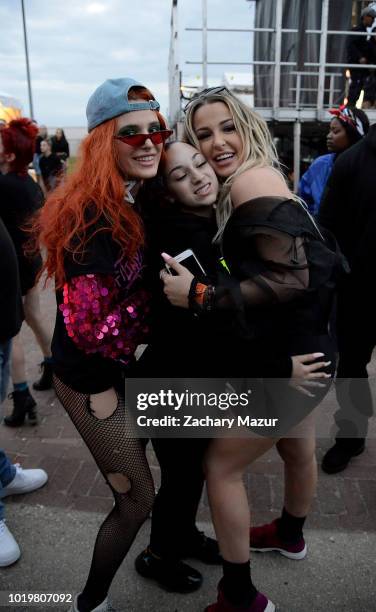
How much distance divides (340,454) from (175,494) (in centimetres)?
124

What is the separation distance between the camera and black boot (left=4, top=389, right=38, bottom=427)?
3.26 meters

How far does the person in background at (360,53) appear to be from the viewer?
6.88 m

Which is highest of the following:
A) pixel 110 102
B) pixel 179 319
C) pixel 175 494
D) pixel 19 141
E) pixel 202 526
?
pixel 110 102

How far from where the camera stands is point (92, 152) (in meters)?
1.65

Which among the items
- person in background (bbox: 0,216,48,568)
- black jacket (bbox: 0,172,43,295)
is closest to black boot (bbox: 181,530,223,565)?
person in background (bbox: 0,216,48,568)

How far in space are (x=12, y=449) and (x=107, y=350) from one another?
1.82m

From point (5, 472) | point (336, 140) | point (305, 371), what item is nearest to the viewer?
point (305, 371)

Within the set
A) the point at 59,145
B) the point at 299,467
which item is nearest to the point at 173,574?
the point at 299,467

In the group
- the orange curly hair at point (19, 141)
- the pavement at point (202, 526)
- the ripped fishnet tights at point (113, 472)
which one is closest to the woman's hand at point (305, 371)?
the ripped fishnet tights at point (113, 472)

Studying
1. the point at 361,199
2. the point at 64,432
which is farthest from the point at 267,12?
the point at 64,432

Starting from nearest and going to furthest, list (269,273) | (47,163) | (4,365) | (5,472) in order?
(269,273) < (4,365) < (5,472) < (47,163)

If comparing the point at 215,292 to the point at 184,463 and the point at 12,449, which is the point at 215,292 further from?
the point at 12,449

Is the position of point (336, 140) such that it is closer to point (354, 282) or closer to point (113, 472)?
point (354, 282)

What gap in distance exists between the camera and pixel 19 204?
10.3ft
